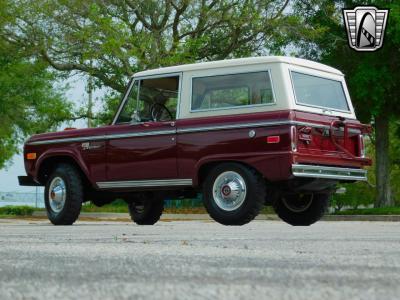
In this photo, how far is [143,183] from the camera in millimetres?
11703

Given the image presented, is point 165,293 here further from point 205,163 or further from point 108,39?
point 108,39

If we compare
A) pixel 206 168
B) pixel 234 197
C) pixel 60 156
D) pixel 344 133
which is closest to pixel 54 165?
pixel 60 156

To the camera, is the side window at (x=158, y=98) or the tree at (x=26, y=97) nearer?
the side window at (x=158, y=98)

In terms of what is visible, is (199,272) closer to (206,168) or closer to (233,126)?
(233,126)

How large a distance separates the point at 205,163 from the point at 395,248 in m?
4.79

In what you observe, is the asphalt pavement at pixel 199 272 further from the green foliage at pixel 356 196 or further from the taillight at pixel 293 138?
the green foliage at pixel 356 196

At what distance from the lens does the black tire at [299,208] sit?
12.1 m

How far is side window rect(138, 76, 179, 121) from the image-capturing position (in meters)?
11.8

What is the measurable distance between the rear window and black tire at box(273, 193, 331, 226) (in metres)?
1.37

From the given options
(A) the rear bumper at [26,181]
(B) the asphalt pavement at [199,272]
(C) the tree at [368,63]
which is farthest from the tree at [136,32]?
(B) the asphalt pavement at [199,272]

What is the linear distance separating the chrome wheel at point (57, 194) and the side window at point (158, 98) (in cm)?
173

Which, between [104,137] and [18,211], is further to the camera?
[18,211]

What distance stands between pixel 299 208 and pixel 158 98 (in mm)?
2619

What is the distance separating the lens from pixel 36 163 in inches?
514
